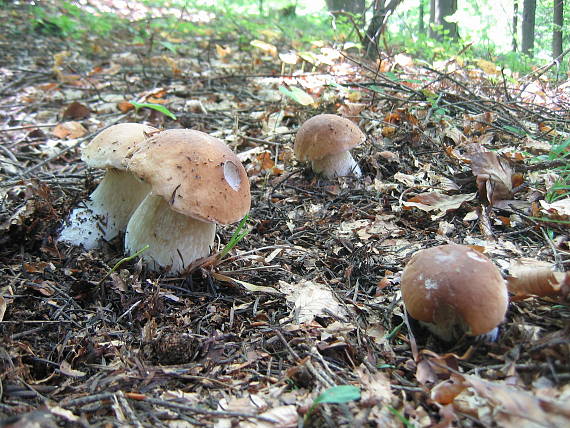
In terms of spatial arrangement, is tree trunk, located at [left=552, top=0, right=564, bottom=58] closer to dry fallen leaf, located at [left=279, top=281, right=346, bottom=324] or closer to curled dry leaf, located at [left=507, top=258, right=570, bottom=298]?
curled dry leaf, located at [left=507, top=258, right=570, bottom=298]

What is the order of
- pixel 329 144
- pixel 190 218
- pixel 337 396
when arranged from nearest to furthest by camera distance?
pixel 337 396 → pixel 190 218 → pixel 329 144

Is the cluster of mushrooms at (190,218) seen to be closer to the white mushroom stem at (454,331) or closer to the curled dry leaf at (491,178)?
the white mushroom stem at (454,331)

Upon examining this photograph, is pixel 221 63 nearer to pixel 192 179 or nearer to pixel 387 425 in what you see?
pixel 192 179

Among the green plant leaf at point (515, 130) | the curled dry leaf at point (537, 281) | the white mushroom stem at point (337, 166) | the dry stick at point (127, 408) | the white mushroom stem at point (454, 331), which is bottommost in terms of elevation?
the dry stick at point (127, 408)

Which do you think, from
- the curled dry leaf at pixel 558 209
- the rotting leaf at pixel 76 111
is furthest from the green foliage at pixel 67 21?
the curled dry leaf at pixel 558 209

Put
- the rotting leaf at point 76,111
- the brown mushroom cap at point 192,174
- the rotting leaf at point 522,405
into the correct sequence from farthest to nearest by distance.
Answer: the rotting leaf at point 76,111, the brown mushroom cap at point 192,174, the rotting leaf at point 522,405

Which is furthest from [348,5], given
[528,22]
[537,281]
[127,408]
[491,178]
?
[127,408]

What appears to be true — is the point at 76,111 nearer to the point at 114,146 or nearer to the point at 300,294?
the point at 114,146
